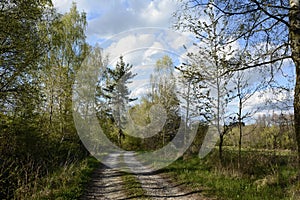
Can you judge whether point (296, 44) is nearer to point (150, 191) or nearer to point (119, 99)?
point (150, 191)

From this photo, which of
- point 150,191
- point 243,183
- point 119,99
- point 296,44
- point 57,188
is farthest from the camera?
point 119,99

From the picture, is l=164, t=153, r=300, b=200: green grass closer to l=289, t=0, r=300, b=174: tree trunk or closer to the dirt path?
the dirt path

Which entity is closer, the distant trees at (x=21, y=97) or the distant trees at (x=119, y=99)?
the distant trees at (x=21, y=97)

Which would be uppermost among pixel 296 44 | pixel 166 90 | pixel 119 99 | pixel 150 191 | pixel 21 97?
pixel 119 99

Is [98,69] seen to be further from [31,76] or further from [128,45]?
[31,76]

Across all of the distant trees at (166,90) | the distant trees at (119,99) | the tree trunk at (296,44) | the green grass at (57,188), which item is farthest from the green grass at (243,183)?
the distant trees at (119,99)

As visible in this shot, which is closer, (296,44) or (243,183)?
(296,44)

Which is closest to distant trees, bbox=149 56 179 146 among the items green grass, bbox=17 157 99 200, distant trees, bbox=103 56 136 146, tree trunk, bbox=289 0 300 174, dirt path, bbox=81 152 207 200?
distant trees, bbox=103 56 136 146

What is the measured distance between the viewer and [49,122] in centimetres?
1248

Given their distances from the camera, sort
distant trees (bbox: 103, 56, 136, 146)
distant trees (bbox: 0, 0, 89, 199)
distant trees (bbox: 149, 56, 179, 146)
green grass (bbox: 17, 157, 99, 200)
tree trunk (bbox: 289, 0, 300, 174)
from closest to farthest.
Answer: tree trunk (bbox: 289, 0, 300, 174) → green grass (bbox: 17, 157, 99, 200) → distant trees (bbox: 0, 0, 89, 199) → distant trees (bbox: 149, 56, 179, 146) → distant trees (bbox: 103, 56, 136, 146)

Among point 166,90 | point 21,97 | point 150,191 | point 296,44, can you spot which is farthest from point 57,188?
point 166,90

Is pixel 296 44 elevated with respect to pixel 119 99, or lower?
lower

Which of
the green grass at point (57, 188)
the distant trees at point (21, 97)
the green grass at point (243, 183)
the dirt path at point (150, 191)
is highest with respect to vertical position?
the distant trees at point (21, 97)

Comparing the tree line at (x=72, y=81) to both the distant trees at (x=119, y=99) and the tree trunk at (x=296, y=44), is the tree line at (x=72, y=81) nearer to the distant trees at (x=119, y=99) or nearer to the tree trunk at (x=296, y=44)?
the tree trunk at (x=296, y=44)
